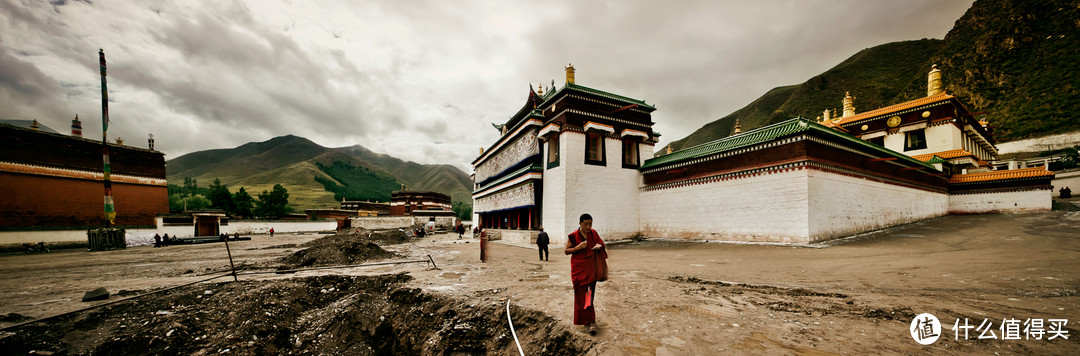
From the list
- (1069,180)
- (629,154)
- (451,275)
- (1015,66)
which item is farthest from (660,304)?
(1015,66)

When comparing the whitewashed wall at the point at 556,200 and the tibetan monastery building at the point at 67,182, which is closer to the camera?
the whitewashed wall at the point at 556,200

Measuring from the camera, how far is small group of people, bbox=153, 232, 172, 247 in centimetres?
2541

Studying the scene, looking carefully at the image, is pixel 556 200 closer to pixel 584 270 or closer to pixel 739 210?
pixel 739 210

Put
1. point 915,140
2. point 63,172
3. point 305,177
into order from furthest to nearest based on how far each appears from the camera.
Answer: point 305,177 < point 63,172 < point 915,140

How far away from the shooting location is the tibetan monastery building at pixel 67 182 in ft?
70.9

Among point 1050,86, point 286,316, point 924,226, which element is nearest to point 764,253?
point 924,226

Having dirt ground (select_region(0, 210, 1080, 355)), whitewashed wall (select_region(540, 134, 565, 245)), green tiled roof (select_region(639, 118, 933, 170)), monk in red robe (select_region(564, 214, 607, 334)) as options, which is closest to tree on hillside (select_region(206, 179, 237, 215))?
dirt ground (select_region(0, 210, 1080, 355))

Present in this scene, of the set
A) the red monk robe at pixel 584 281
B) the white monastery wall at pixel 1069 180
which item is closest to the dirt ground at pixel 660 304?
the red monk robe at pixel 584 281

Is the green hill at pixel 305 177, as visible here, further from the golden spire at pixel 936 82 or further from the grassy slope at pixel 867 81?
the grassy slope at pixel 867 81

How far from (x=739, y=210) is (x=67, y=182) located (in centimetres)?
4341

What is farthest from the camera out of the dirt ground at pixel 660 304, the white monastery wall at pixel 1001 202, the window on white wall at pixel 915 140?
the window on white wall at pixel 915 140

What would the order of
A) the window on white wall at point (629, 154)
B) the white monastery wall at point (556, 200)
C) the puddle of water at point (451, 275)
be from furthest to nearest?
the window on white wall at point (629, 154)
the white monastery wall at point (556, 200)
the puddle of water at point (451, 275)

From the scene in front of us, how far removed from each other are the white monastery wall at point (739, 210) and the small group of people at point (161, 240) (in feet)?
119

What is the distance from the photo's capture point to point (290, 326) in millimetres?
6402
